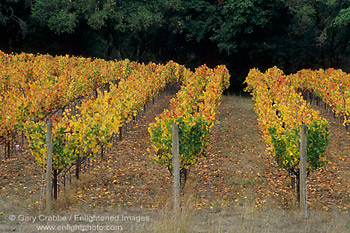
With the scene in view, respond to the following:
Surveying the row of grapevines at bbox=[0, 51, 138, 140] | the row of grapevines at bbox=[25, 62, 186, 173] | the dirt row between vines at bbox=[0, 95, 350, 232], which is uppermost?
the row of grapevines at bbox=[0, 51, 138, 140]

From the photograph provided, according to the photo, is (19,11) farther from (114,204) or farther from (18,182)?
(114,204)

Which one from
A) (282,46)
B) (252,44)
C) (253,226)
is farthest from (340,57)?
(253,226)

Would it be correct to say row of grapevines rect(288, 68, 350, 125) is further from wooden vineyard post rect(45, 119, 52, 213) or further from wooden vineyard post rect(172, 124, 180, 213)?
wooden vineyard post rect(45, 119, 52, 213)

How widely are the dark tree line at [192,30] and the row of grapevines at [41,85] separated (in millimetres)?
6625

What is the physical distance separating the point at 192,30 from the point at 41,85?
19.0 metres

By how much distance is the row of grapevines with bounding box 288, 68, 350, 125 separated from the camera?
58.1 feet

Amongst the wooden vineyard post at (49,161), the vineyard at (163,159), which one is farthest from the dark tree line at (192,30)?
the wooden vineyard post at (49,161)

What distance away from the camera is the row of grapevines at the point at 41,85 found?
13.2 meters

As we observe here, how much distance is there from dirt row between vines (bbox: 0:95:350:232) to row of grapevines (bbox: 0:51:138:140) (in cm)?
144

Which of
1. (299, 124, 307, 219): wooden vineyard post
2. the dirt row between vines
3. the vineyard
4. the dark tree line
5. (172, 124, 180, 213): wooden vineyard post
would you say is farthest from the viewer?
the dark tree line

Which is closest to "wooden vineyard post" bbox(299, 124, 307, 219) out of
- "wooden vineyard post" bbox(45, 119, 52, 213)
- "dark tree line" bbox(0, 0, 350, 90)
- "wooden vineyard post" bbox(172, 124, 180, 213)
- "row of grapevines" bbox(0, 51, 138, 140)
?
"wooden vineyard post" bbox(172, 124, 180, 213)

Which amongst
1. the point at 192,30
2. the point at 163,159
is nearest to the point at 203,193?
the point at 163,159

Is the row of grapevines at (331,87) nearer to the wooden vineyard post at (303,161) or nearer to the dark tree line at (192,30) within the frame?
the dark tree line at (192,30)

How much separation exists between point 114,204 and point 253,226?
3.23m
